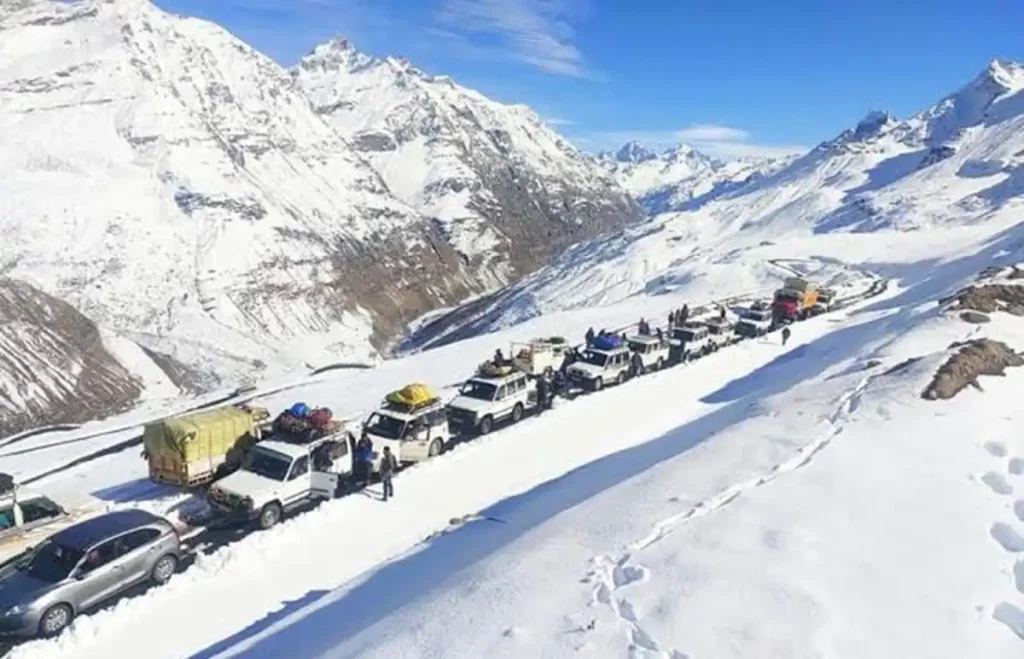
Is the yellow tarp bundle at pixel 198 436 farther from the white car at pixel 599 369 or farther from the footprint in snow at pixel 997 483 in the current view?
the footprint in snow at pixel 997 483

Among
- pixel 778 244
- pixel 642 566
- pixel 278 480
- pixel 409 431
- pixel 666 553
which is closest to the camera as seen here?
pixel 642 566

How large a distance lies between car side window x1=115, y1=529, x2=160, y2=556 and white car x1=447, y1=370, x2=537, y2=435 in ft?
38.5

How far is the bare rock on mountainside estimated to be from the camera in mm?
102950

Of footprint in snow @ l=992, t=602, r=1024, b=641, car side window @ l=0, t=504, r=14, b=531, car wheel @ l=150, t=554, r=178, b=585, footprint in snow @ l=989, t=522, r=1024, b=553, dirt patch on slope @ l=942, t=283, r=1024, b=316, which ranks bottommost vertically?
car wheel @ l=150, t=554, r=178, b=585

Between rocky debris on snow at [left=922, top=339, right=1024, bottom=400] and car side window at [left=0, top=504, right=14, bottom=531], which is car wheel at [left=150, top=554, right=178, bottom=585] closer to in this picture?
car side window at [left=0, top=504, right=14, bottom=531]

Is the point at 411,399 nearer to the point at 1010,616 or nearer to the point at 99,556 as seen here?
the point at 99,556

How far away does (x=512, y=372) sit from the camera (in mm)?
29359

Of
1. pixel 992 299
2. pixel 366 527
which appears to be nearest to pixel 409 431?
pixel 366 527

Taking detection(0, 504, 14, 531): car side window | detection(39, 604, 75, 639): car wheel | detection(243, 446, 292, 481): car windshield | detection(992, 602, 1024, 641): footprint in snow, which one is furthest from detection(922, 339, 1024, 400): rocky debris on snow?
detection(0, 504, 14, 531): car side window

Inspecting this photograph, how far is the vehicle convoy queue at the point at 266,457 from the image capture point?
16.0m

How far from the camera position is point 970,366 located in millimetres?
25109

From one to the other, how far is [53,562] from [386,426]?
1020cm

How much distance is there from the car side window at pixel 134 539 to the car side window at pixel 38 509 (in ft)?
11.4

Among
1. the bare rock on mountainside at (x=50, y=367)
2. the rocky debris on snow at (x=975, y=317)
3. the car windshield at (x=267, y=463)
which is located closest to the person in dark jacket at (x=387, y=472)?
the car windshield at (x=267, y=463)
